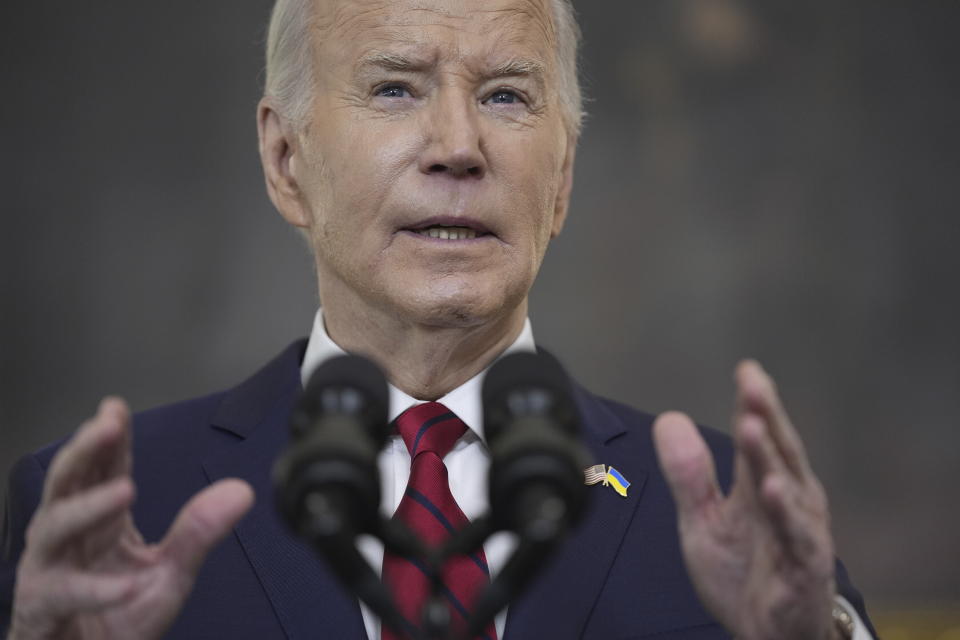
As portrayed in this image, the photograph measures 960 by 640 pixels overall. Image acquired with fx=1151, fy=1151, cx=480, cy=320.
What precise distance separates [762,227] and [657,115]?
57cm

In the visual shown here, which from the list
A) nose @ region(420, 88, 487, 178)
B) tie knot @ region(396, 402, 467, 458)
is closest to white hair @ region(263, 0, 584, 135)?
nose @ region(420, 88, 487, 178)

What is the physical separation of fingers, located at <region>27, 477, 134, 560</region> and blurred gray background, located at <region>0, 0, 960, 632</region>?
9.60 feet

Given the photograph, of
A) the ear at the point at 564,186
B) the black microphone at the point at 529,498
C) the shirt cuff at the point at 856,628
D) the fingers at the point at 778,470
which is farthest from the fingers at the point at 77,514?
the ear at the point at 564,186

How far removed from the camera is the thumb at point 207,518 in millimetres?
1120

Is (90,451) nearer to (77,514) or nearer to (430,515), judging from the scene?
(77,514)

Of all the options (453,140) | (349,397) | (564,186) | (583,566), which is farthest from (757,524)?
(564,186)

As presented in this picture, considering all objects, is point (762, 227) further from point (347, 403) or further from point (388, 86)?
point (347, 403)

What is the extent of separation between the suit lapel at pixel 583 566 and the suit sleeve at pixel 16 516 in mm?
747

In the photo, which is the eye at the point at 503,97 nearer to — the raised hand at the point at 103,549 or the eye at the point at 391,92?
the eye at the point at 391,92

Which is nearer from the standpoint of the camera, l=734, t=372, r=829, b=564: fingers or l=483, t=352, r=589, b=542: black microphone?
l=483, t=352, r=589, b=542: black microphone

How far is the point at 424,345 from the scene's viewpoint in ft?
6.15

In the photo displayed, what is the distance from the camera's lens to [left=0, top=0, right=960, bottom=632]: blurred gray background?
4.01m

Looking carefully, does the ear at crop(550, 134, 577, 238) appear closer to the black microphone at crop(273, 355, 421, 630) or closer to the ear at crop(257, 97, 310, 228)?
the ear at crop(257, 97, 310, 228)

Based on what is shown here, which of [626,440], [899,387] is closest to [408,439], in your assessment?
[626,440]
